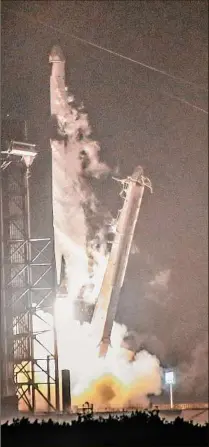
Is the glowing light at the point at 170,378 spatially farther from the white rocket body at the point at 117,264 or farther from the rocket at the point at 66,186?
the rocket at the point at 66,186

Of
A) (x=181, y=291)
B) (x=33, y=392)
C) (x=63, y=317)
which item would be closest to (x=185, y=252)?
(x=181, y=291)

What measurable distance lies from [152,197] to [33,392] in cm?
102

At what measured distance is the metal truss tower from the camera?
Result: 313 cm

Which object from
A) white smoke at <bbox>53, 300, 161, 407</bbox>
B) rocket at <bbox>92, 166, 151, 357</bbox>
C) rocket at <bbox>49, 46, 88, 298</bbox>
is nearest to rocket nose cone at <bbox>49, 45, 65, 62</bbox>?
rocket at <bbox>49, 46, 88, 298</bbox>

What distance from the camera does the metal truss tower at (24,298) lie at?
3131 mm

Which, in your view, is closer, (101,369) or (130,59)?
(101,369)

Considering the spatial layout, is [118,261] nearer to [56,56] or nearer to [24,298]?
[24,298]

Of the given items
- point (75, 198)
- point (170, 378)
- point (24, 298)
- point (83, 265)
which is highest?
point (75, 198)

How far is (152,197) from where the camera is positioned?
3.27 m

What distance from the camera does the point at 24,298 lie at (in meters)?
3.16

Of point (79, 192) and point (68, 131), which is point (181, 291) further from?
point (68, 131)

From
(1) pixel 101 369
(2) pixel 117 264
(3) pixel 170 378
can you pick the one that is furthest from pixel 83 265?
(3) pixel 170 378

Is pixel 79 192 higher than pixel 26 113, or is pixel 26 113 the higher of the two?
pixel 26 113

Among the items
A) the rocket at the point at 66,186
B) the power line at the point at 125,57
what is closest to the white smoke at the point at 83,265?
the rocket at the point at 66,186
